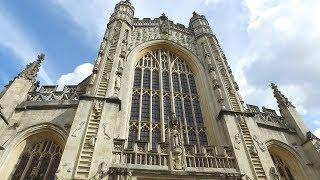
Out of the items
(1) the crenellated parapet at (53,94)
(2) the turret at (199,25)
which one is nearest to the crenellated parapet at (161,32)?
(2) the turret at (199,25)

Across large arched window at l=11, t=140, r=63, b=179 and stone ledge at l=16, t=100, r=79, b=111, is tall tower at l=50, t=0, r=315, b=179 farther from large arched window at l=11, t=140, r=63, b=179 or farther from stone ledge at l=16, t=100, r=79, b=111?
large arched window at l=11, t=140, r=63, b=179

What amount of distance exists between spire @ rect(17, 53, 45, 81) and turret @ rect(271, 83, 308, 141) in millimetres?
14073

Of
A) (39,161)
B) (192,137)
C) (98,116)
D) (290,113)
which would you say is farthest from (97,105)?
(290,113)

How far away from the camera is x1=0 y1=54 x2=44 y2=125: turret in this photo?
485 inches

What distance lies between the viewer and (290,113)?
1579 cm

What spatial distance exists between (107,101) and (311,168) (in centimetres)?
1016

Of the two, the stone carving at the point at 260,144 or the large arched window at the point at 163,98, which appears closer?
the stone carving at the point at 260,144

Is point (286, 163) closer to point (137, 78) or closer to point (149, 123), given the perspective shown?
point (149, 123)

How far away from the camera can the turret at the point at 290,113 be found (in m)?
14.9

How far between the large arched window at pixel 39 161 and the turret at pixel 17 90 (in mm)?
1727

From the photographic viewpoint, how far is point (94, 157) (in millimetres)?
9820

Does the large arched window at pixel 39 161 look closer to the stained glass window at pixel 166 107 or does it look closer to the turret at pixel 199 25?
the stained glass window at pixel 166 107

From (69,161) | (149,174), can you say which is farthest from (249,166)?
(69,161)

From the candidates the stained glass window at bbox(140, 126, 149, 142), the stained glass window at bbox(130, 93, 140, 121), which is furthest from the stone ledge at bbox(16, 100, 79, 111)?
the stained glass window at bbox(140, 126, 149, 142)
